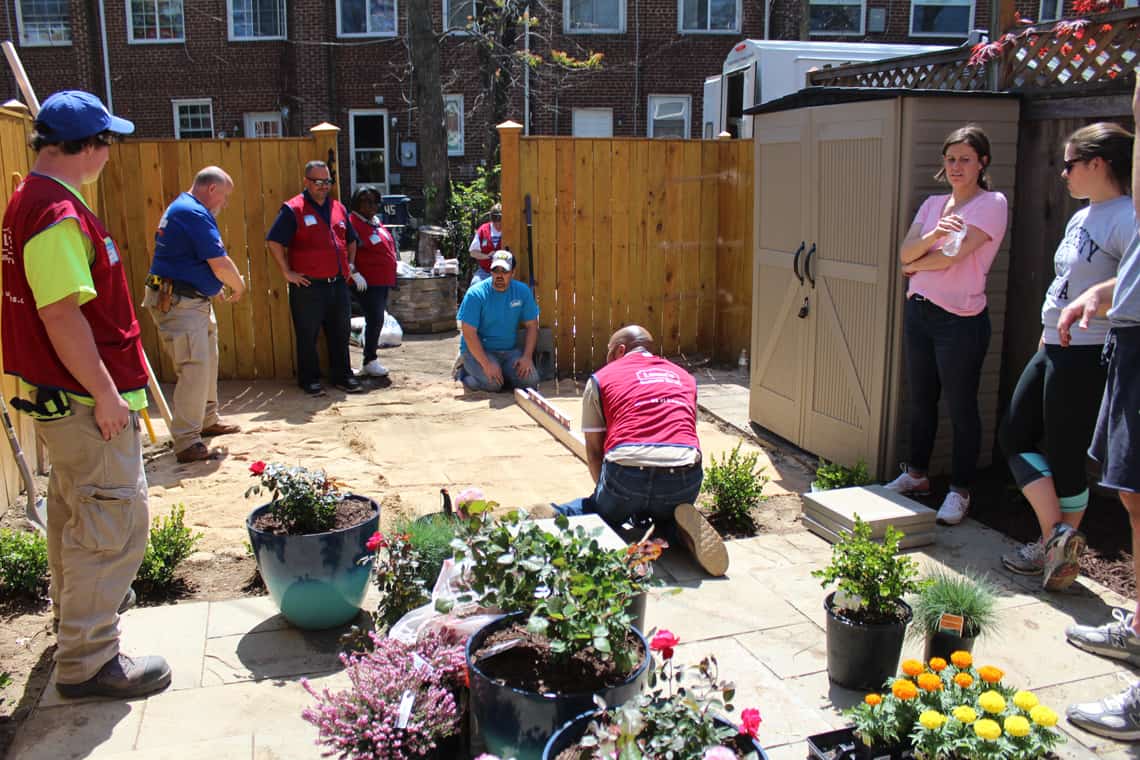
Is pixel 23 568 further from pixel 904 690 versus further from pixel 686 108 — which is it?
pixel 686 108

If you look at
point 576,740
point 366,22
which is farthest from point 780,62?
point 366,22

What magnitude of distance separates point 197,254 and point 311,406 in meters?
1.91

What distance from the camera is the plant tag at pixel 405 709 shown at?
2.48 metres

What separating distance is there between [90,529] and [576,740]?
1.90 m

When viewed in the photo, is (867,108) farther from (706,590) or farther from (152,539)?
(152,539)

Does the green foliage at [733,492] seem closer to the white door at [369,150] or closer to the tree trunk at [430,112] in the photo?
the tree trunk at [430,112]

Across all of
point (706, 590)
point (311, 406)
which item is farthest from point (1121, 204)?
point (311, 406)

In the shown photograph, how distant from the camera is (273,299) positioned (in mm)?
8266

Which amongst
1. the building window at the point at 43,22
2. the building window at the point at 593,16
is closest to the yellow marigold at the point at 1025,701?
the building window at the point at 593,16

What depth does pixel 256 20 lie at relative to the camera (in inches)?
820

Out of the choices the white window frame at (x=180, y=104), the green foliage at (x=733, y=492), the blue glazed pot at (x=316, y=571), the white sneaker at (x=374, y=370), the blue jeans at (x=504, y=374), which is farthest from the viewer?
the white window frame at (x=180, y=104)

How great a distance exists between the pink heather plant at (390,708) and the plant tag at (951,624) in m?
1.58

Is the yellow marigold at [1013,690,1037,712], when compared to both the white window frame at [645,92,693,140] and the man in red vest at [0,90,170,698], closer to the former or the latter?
the man in red vest at [0,90,170,698]

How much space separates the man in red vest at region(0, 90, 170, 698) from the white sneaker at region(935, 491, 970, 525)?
359 centimetres
